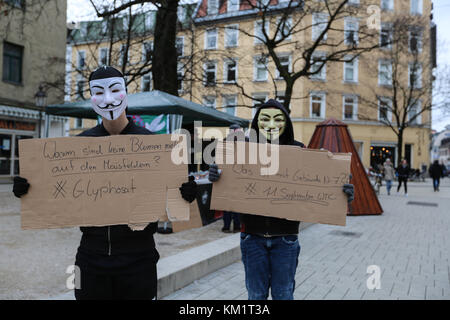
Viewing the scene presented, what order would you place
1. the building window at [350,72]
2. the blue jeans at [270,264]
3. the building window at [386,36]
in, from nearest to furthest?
the blue jeans at [270,264], the building window at [386,36], the building window at [350,72]

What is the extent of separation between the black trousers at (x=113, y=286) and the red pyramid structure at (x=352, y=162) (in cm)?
907

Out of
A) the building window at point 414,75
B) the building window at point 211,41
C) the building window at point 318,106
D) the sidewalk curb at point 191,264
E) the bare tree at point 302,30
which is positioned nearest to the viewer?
the sidewalk curb at point 191,264

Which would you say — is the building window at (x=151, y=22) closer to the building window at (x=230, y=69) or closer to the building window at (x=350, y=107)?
the building window at (x=230, y=69)

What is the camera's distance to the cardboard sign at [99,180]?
2.26 meters

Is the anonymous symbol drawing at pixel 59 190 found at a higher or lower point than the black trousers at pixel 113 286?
higher

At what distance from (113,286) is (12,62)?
1877 cm

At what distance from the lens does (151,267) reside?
88.7 inches

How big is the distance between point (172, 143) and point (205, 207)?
4.71 metres

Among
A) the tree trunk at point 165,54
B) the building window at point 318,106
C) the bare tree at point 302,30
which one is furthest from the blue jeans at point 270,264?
the building window at point 318,106

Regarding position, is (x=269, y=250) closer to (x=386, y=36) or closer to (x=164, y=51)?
(x=164, y=51)

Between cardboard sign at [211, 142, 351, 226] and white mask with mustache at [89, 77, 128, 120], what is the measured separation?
2.46 ft

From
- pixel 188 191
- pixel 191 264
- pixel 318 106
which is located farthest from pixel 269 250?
pixel 318 106
